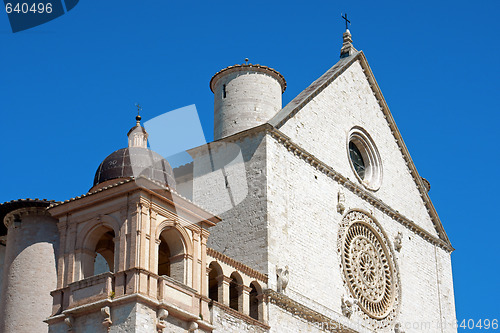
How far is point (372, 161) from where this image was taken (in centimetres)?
2981

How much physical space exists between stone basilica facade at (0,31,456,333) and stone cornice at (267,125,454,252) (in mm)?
42

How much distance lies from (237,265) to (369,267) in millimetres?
6346

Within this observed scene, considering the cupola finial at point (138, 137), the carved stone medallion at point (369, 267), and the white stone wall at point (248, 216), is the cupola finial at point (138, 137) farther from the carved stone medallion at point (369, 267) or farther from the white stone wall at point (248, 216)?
the carved stone medallion at point (369, 267)

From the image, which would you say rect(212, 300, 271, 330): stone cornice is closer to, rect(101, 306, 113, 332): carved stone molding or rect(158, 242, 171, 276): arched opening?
rect(158, 242, 171, 276): arched opening

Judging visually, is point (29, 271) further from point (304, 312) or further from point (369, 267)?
point (369, 267)

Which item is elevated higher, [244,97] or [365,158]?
[244,97]

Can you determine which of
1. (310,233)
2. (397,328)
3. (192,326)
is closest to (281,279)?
(310,233)

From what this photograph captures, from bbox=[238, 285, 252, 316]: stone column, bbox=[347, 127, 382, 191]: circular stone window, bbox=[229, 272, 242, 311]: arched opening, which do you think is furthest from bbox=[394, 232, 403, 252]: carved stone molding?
bbox=[238, 285, 252, 316]: stone column

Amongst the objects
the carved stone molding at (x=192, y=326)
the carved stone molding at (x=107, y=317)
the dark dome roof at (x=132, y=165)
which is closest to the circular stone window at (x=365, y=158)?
the dark dome roof at (x=132, y=165)

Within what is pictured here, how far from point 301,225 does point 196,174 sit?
3.26m

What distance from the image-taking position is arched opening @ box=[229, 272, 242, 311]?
882 inches

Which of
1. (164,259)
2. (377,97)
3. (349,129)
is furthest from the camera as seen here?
(377,97)

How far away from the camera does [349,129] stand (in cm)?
2888

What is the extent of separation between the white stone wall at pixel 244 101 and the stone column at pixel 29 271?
6.50 metres
